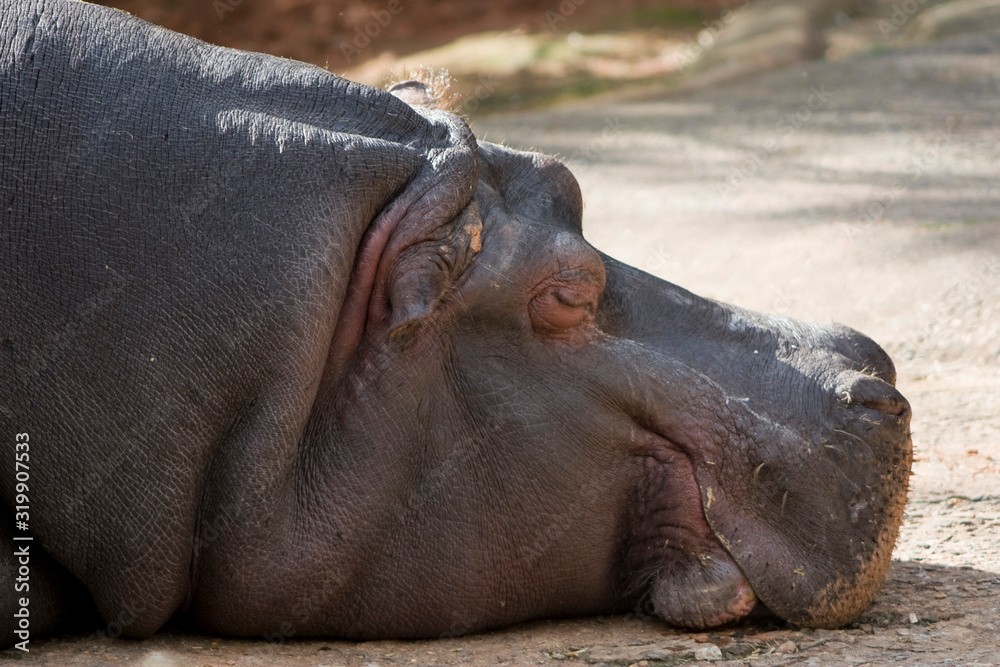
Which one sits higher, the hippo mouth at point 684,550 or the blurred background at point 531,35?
the blurred background at point 531,35

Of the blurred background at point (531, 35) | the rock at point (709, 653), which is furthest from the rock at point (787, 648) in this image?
the blurred background at point (531, 35)

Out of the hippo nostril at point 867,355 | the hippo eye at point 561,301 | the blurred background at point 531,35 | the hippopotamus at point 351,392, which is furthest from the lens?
the blurred background at point 531,35

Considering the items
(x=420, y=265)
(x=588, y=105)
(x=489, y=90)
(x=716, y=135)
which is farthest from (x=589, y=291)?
(x=489, y=90)

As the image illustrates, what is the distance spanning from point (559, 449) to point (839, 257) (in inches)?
142

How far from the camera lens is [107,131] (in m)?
2.40

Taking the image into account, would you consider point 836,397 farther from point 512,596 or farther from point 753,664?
point 512,596

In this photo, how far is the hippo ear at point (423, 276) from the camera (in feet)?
8.11

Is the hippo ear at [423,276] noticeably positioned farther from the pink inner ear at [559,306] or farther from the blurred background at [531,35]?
the blurred background at [531,35]

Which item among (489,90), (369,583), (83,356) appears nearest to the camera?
(83,356)

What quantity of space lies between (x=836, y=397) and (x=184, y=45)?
63.5 inches

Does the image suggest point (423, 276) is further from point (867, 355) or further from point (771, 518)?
point (867, 355)

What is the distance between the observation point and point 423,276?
2486 millimetres

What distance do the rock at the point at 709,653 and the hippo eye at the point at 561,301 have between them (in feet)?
2.43

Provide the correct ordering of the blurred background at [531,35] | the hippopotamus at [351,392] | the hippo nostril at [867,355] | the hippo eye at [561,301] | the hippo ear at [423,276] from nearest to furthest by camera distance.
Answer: the hippopotamus at [351,392], the hippo ear at [423,276], the hippo eye at [561,301], the hippo nostril at [867,355], the blurred background at [531,35]
